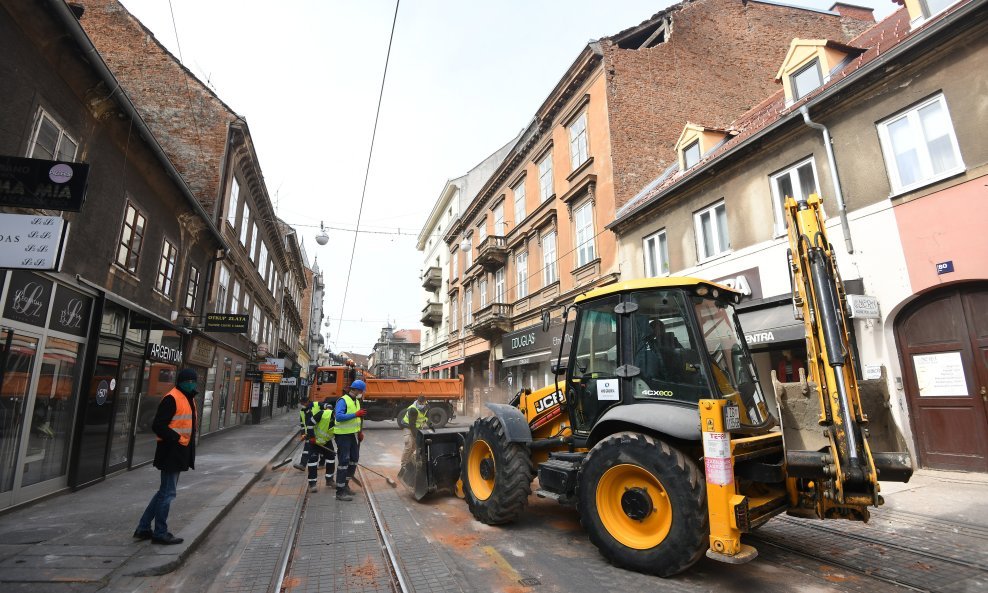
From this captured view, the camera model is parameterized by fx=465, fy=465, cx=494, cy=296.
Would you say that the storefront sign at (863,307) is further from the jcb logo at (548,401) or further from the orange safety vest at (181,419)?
the orange safety vest at (181,419)

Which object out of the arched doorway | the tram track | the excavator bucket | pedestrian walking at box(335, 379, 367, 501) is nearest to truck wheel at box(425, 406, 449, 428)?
pedestrian walking at box(335, 379, 367, 501)

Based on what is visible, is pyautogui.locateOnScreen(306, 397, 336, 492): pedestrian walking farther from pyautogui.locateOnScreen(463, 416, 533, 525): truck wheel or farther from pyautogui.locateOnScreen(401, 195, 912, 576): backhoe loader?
pyautogui.locateOnScreen(401, 195, 912, 576): backhoe loader

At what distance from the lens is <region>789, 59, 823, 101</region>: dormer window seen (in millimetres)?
10844

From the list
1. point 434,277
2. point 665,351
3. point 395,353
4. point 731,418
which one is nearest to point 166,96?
point 665,351

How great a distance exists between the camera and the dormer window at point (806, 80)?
427 inches

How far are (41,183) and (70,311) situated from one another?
11.8 ft

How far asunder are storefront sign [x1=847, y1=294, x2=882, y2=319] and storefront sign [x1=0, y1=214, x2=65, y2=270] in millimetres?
11070

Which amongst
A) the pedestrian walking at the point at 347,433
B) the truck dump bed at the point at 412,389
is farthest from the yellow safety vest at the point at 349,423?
the truck dump bed at the point at 412,389

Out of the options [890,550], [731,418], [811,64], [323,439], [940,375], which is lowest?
[890,550]

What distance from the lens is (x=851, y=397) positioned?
3.70 metres

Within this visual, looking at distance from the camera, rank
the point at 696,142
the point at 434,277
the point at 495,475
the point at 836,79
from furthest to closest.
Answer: the point at 434,277, the point at 696,142, the point at 836,79, the point at 495,475

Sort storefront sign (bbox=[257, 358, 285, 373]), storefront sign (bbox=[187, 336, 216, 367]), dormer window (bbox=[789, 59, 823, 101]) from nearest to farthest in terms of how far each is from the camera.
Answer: dormer window (bbox=[789, 59, 823, 101])
storefront sign (bbox=[187, 336, 216, 367])
storefront sign (bbox=[257, 358, 285, 373])

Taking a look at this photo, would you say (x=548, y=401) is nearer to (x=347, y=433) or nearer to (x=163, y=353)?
(x=347, y=433)

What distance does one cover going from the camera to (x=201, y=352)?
1391 cm
